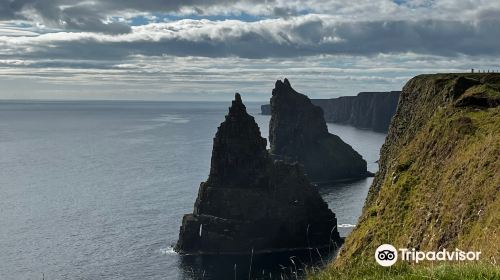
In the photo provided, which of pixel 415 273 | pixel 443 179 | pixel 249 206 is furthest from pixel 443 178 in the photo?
pixel 249 206

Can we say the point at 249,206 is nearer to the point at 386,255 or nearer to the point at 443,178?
the point at 443,178

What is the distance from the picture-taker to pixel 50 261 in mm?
117625

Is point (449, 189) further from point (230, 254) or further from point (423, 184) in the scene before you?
point (230, 254)

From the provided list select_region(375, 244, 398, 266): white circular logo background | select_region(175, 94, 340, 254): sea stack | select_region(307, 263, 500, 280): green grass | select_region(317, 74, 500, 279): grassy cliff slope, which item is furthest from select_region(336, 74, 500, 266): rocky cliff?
select_region(175, 94, 340, 254): sea stack

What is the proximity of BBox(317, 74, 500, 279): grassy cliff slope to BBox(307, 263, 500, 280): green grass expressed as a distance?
1458 cm

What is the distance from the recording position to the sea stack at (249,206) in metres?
130

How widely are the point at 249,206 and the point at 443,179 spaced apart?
89787mm

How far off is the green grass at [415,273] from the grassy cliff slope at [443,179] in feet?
47.8

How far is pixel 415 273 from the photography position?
11555 millimetres

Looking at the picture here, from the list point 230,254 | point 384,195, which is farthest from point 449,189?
point 230,254

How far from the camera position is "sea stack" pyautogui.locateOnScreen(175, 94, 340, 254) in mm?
130375

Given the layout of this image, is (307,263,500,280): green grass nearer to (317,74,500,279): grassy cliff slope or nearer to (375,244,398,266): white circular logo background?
(375,244,398,266): white circular logo background

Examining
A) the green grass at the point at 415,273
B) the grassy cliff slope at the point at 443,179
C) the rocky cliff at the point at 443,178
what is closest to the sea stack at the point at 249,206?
the grassy cliff slope at the point at 443,179

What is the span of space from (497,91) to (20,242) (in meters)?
109
